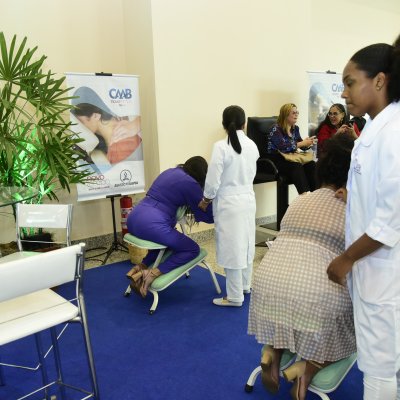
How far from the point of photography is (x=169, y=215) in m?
2.82

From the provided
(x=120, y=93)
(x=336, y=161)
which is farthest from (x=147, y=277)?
(x=120, y=93)

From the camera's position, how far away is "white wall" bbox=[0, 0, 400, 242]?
11.9 feet

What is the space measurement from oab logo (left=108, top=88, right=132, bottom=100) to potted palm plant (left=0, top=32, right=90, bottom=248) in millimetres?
555

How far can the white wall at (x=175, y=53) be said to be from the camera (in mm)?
3627

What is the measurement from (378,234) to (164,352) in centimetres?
151

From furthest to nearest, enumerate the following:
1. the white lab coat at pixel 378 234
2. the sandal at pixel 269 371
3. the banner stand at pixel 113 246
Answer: the banner stand at pixel 113 246, the sandal at pixel 269 371, the white lab coat at pixel 378 234

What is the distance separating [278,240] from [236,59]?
305cm

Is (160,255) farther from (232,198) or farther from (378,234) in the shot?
(378,234)

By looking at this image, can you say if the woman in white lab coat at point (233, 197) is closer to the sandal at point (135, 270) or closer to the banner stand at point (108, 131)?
the sandal at point (135, 270)

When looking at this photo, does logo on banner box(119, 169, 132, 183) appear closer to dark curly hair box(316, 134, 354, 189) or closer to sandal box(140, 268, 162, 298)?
sandal box(140, 268, 162, 298)

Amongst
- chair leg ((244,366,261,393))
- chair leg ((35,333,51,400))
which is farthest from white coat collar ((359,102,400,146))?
chair leg ((35,333,51,400))

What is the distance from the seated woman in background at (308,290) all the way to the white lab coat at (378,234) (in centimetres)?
22

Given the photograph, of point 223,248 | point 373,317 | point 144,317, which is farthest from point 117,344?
point 373,317

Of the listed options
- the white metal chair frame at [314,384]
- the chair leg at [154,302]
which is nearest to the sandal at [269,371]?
the white metal chair frame at [314,384]
